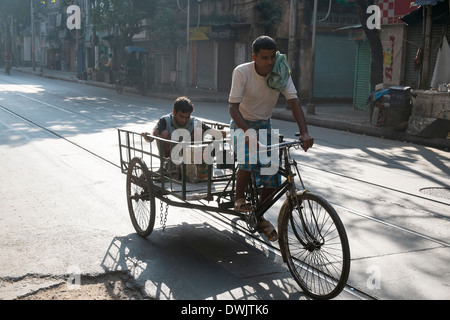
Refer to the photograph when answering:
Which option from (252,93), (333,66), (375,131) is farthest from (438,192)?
(333,66)

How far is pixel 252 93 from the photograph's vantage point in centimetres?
487

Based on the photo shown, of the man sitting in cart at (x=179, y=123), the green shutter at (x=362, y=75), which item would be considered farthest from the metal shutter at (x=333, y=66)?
the man sitting in cart at (x=179, y=123)

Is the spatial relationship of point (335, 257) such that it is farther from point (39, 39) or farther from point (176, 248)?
point (39, 39)

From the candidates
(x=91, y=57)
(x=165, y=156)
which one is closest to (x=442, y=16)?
(x=165, y=156)

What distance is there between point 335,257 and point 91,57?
2072 inches

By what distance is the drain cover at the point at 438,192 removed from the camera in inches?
304

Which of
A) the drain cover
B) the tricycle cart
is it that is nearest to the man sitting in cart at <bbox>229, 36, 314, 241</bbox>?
the tricycle cart

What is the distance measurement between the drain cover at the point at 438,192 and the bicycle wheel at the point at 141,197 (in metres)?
4.09

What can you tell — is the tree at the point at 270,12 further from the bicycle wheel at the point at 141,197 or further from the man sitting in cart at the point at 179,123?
the bicycle wheel at the point at 141,197

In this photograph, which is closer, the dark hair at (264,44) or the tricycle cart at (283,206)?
the tricycle cart at (283,206)

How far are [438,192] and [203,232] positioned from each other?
12.5ft

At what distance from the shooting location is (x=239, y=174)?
4.93 m

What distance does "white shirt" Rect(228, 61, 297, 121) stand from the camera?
15.7 feet

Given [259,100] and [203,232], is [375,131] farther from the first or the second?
[259,100]
